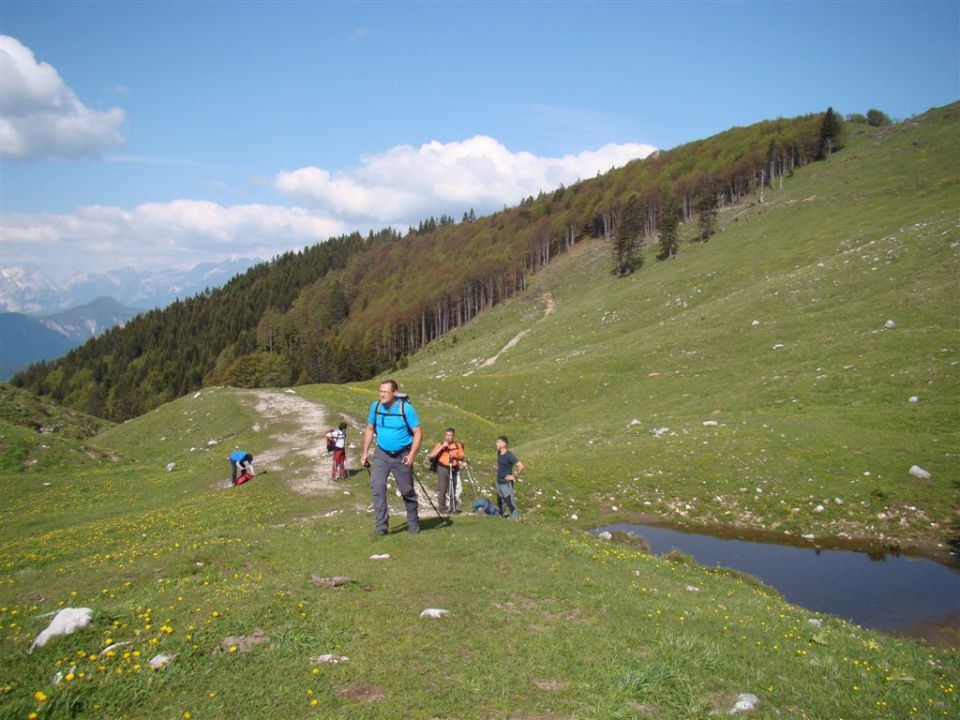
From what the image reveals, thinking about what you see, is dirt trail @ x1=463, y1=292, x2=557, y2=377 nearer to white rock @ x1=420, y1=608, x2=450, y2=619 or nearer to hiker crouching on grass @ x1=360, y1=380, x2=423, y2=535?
hiker crouching on grass @ x1=360, y1=380, x2=423, y2=535

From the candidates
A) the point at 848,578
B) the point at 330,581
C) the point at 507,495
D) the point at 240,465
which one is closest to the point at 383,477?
the point at 330,581

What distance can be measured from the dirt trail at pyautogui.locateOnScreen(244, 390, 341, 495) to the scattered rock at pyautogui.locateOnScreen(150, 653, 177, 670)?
1584 cm

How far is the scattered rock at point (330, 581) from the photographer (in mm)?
10430

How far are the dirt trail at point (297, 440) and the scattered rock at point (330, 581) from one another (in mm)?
12606

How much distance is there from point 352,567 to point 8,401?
135 feet

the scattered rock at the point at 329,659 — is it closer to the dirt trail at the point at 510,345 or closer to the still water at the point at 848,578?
the still water at the point at 848,578

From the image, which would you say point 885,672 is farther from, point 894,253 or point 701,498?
point 894,253

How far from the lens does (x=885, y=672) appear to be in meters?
8.59

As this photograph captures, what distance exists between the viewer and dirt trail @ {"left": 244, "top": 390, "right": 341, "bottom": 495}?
24.5m

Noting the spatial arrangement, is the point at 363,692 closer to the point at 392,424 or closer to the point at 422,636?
the point at 422,636

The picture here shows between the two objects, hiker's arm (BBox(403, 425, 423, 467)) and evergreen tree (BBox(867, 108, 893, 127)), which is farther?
evergreen tree (BBox(867, 108, 893, 127))

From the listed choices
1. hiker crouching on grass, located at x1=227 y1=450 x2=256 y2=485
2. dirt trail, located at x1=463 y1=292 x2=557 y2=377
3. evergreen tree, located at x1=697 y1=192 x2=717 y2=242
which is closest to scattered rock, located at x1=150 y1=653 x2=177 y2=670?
hiker crouching on grass, located at x1=227 y1=450 x2=256 y2=485

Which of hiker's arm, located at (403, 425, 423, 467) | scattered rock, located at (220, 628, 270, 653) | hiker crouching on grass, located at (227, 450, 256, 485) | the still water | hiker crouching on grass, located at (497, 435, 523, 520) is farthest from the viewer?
hiker crouching on grass, located at (227, 450, 256, 485)

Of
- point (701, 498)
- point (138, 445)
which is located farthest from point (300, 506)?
point (138, 445)
